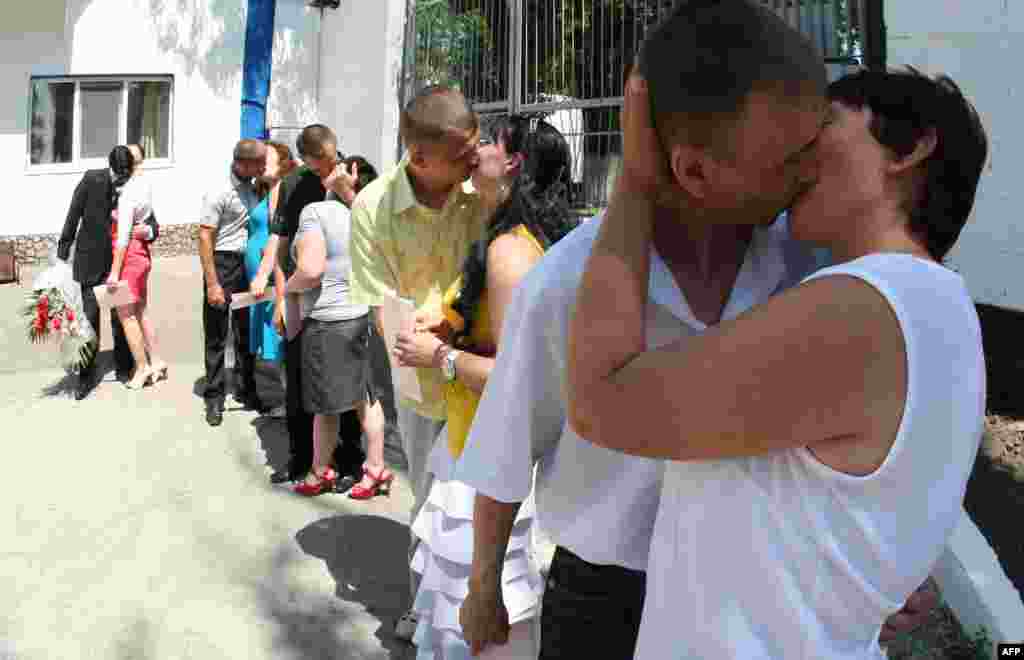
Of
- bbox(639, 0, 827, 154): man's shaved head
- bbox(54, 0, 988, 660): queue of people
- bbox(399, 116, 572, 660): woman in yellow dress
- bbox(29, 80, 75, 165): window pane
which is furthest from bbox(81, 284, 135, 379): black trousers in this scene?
bbox(29, 80, 75, 165): window pane

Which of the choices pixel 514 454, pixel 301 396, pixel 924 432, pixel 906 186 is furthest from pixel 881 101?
pixel 301 396

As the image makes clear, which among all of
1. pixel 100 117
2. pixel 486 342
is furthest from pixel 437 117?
pixel 100 117

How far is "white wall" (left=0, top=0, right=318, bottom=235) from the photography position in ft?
40.9

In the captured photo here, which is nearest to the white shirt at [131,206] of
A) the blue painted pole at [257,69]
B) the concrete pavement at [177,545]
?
the concrete pavement at [177,545]

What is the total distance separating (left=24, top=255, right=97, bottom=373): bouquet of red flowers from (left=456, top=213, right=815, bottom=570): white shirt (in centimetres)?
613

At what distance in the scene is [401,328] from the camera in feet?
9.19

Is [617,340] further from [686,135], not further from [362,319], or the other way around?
[362,319]

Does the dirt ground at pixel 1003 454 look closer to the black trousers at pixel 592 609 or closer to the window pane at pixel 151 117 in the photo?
the black trousers at pixel 592 609

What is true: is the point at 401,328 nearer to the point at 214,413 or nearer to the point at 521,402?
the point at 521,402

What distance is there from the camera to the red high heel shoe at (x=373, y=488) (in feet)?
16.3

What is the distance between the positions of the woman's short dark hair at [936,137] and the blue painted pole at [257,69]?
27.4ft

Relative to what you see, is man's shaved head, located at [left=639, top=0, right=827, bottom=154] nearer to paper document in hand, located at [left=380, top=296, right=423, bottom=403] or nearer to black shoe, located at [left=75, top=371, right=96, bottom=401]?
paper document in hand, located at [left=380, top=296, right=423, bottom=403]

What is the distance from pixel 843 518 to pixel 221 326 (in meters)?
5.97

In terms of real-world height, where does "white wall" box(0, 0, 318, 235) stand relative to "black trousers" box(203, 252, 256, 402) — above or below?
above
